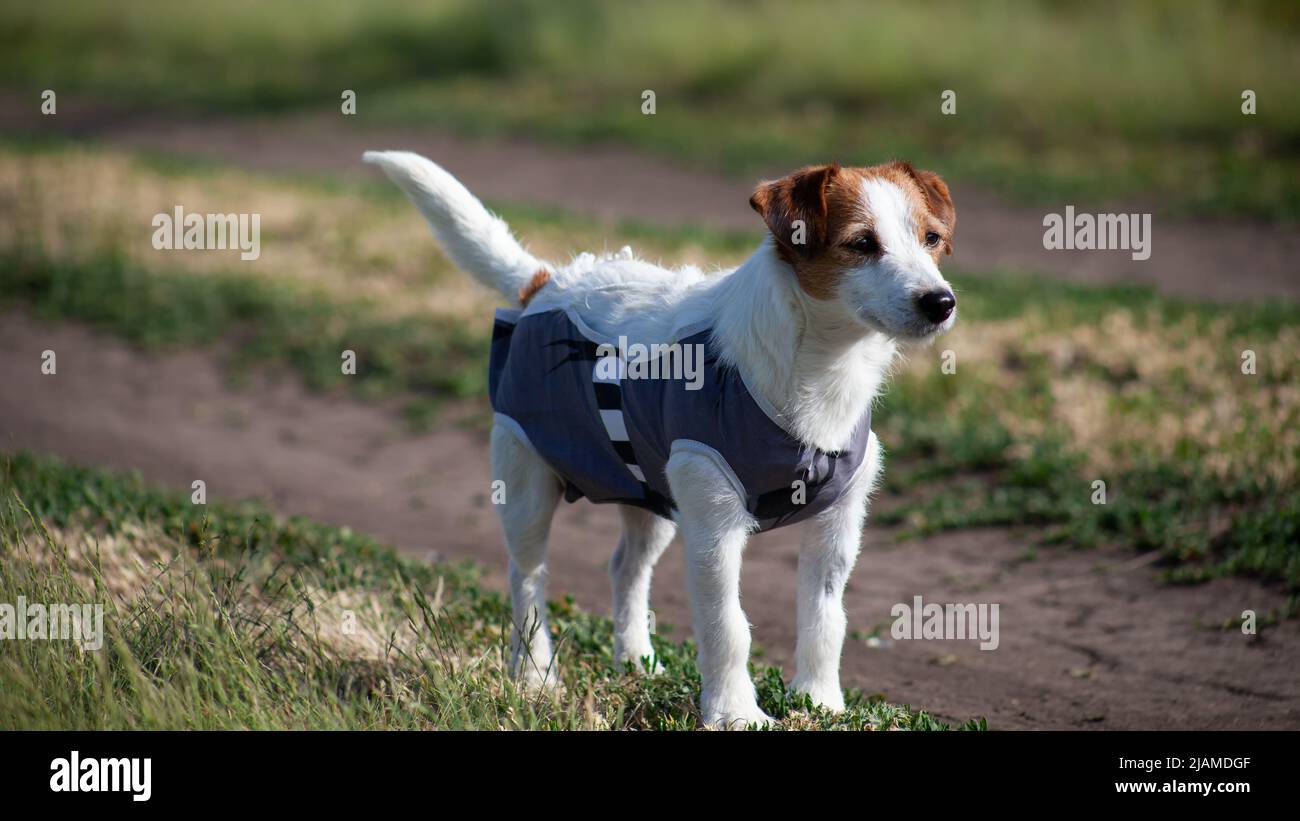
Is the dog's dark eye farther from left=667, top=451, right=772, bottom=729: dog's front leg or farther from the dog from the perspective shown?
left=667, top=451, right=772, bottom=729: dog's front leg

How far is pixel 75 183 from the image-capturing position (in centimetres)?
1378

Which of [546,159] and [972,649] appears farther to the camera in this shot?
[546,159]

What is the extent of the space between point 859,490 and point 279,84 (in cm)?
1998

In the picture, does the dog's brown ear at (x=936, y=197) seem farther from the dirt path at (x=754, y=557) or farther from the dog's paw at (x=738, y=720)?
the dirt path at (x=754, y=557)

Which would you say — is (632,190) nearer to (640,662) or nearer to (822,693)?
(640,662)

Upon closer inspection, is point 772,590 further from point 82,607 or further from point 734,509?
point 82,607

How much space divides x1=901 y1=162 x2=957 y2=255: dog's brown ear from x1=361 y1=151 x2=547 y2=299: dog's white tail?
152 centimetres

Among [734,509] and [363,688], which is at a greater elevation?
[734,509]

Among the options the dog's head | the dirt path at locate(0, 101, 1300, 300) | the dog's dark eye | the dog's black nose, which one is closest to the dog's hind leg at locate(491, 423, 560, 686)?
the dog's head

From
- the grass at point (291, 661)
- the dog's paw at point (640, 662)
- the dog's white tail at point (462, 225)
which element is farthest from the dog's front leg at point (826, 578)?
the dog's white tail at point (462, 225)

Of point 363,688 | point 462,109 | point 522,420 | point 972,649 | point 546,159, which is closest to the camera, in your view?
point 363,688

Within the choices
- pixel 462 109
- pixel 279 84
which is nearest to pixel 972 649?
pixel 462 109

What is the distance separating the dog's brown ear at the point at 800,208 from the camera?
3896 mm

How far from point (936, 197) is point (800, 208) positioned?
536 mm
